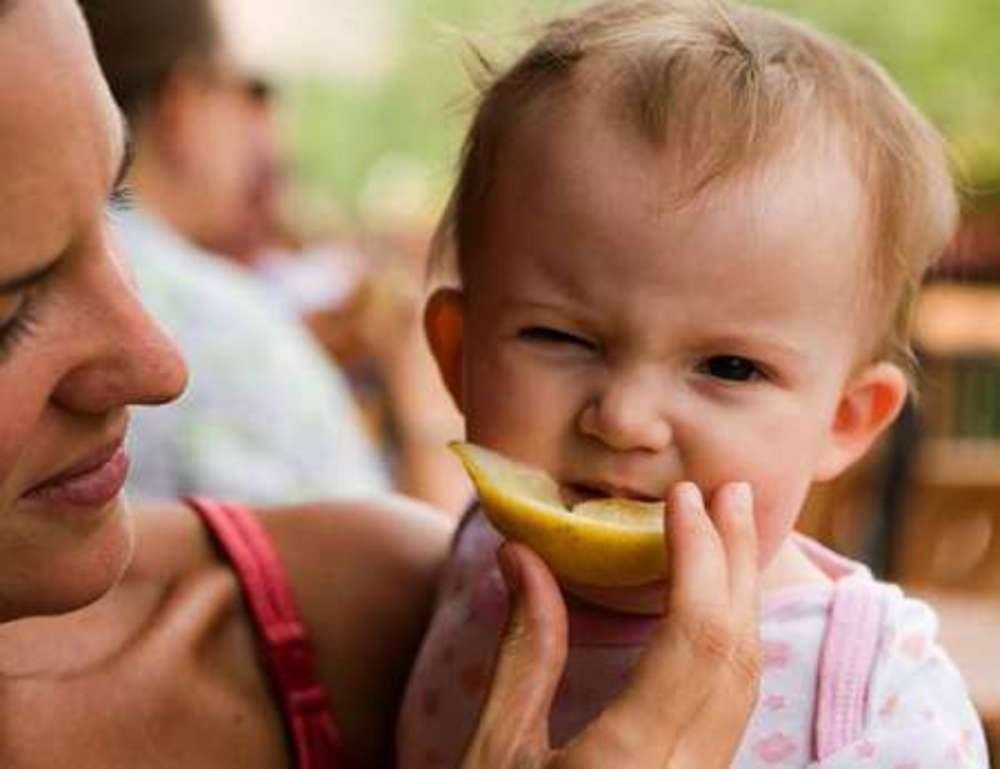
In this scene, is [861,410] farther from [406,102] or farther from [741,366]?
[406,102]

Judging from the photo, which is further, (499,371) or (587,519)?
(499,371)

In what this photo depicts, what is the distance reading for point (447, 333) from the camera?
5.32 feet

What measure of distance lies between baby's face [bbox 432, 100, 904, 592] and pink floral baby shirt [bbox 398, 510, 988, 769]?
2.9 inches

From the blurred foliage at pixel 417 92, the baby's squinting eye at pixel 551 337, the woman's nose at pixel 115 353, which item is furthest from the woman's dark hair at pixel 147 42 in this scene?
the blurred foliage at pixel 417 92

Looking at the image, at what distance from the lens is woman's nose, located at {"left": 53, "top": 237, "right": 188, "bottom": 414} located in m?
1.25

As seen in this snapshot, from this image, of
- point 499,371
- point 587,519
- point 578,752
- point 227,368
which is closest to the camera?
point 578,752

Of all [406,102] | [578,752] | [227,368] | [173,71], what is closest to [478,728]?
[578,752]

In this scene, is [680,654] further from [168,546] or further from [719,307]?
[168,546]

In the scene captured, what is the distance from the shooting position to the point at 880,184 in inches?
58.2

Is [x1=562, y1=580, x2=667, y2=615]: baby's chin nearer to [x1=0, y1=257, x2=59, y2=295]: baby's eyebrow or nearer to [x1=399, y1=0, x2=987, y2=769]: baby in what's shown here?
[x1=399, y1=0, x2=987, y2=769]: baby

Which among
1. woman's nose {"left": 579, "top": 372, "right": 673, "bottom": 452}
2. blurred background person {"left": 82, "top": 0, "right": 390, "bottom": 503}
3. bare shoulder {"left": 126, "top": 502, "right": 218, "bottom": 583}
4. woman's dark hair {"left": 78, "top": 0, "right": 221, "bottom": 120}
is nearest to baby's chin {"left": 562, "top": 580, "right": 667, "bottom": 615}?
woman's nose {"left": 579, "top": 372, "right": 673, "bottom": 452}

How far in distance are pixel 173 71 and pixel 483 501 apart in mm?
2400

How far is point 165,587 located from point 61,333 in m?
0.50

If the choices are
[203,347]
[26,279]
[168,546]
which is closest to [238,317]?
[203,347]
